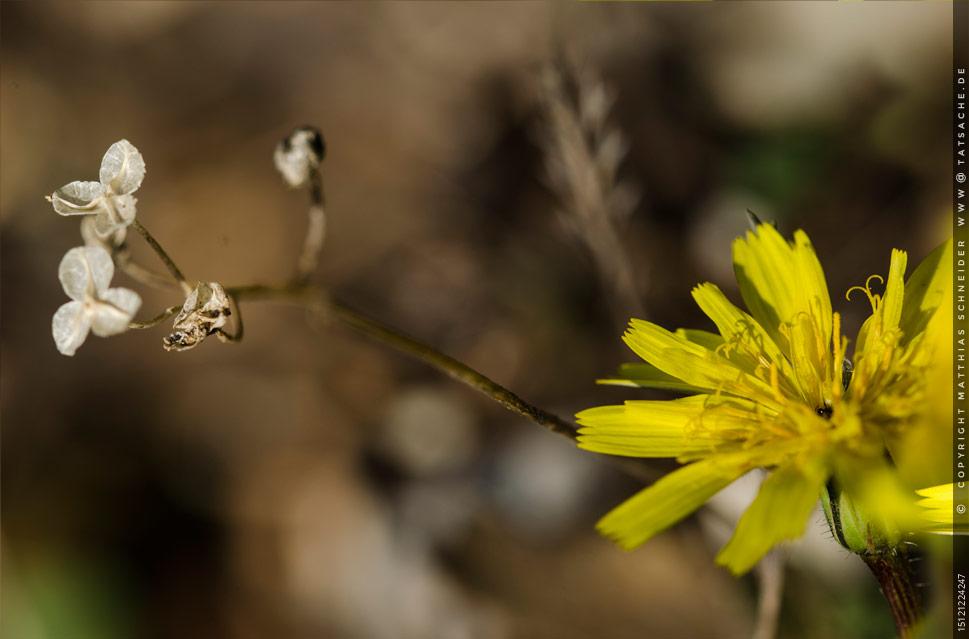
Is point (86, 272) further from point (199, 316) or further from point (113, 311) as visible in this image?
point (199, 316)

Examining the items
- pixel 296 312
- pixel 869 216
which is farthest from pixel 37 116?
pixel 869 216

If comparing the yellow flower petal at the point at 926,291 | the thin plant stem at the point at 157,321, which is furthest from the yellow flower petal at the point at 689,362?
the thin plant stem at the point at 157,321

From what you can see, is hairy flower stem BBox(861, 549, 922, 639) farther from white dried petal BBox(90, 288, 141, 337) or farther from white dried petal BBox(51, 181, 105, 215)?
white dried petal BBox(51, 181, 105, 215)

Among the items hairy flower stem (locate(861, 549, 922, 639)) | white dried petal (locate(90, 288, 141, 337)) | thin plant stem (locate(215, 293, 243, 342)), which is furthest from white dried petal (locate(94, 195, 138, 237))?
hairy flower stem (locate(861, 549, 922, 639))

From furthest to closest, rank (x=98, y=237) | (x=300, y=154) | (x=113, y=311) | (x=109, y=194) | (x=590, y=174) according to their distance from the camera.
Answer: (x=590, y=174), (x=300, y=154), (x=98, y=237), (x=109, y=194), (x=113, y=311)

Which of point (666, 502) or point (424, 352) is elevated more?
point (424, 352)

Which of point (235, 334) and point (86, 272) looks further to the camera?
point (235, 334)

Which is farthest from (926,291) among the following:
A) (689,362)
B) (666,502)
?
(666,502)

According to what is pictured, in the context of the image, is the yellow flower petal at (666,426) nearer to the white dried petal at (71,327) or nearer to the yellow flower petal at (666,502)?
the yellow flower petal at (666,502)
